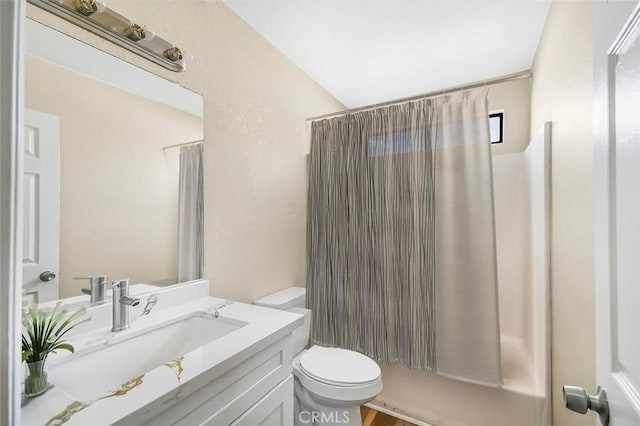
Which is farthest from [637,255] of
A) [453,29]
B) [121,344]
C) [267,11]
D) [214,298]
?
[267,11]

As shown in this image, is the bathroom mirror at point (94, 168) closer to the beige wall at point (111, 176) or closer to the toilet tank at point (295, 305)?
the beige wall at point (111, 176)

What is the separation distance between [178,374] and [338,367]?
1.03m

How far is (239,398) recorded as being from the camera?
2.92 feet

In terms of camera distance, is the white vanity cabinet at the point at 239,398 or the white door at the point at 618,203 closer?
the white door at the point at 618,203

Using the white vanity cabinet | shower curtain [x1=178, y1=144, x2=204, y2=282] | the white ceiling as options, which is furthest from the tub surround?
the white ceiling

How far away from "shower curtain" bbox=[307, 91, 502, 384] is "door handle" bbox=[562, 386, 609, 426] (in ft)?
3.57

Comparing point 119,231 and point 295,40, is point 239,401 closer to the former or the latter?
point 119,231

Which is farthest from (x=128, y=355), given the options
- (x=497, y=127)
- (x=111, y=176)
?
(x=497, y=127)

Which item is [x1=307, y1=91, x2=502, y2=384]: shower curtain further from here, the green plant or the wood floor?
the green plant

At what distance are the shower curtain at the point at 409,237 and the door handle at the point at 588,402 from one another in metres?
1.09

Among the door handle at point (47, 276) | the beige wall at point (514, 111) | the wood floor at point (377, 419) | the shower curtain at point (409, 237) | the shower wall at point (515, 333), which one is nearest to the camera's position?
the door handle at point (47, 276)

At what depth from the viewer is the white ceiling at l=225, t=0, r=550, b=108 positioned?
1560 millimetres

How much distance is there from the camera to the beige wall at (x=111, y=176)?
0.96 m

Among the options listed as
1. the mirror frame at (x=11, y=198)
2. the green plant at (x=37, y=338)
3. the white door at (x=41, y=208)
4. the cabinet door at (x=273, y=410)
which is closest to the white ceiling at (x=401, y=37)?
the white door at (x=41, y=208)
